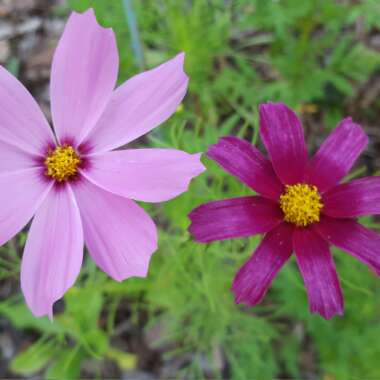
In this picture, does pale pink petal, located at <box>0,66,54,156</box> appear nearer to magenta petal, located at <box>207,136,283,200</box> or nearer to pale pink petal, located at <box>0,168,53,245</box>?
pale pink petal, located at <box>0,168,53,245</box>

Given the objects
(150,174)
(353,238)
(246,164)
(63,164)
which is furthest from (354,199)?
(63,164)

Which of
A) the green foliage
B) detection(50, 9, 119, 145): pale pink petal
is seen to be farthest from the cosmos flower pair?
the green foliage

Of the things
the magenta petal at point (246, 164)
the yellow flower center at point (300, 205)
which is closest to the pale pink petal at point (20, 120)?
the magenta petal at point (246, 164)

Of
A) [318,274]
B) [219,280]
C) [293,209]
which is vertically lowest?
[318,274]

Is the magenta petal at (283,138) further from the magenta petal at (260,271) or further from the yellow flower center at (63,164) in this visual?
the yellow flower center at (63,164)

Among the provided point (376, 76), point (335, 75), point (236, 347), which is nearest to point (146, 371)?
point (236, 347)

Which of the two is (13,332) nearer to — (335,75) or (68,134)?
(68,134)

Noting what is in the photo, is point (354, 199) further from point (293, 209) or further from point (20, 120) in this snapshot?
point (20, 120)
